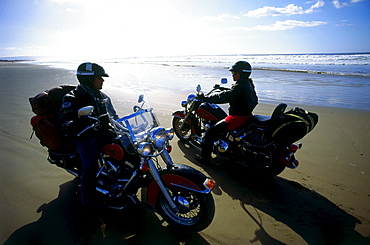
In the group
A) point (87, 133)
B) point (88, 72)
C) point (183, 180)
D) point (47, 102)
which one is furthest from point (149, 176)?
point (47, 102)

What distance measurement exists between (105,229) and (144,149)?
4.18 feet

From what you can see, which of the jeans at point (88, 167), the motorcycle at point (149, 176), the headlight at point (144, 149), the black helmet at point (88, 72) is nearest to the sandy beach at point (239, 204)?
the motorcycle at point (149, 176)

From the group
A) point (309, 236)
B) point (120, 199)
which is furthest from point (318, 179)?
point (120, 199)

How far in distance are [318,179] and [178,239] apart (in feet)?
9.18

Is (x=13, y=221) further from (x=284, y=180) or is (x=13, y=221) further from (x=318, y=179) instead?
(x=318, y=179)

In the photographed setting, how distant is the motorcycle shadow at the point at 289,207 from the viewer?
2.75 m

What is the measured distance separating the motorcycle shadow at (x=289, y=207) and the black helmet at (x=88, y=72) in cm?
254

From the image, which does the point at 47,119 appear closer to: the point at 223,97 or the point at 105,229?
the point at 105,229

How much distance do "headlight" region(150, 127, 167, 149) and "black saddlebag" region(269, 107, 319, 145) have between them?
204 centimetres

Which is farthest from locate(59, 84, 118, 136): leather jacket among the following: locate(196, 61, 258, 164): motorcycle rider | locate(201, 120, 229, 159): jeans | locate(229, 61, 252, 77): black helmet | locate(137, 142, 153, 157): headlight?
locate(229, 61, 252, 77): black helmet

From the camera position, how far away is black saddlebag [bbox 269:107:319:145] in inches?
135

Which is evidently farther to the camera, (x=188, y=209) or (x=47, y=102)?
(x=47, y=102)

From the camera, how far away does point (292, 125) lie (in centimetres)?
348

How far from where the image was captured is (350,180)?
3896 millimetres
